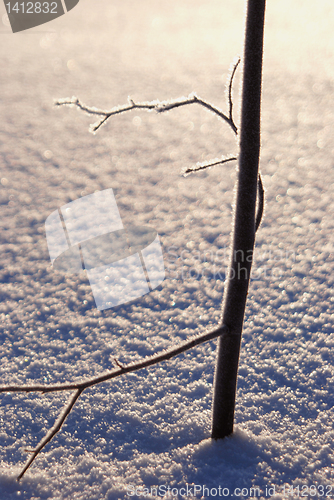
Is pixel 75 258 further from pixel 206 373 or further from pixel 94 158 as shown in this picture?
pixel 94 158

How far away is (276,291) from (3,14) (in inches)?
254

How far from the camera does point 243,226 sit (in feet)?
2.78

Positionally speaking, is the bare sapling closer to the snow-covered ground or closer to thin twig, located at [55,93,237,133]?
thin twig, located at [55,93,237,133]

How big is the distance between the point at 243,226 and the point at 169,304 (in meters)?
0.81

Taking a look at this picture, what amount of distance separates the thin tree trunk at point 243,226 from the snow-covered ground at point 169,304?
143 mm

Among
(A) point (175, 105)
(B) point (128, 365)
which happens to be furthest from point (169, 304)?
(A) point (175, 105)

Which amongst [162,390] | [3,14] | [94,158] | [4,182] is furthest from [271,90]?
[3,14]

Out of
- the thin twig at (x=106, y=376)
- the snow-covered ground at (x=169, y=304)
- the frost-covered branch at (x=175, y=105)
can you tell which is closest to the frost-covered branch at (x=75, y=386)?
the thin twig at (x=106, y=376)

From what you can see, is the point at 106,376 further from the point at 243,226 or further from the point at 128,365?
the point at 243,226

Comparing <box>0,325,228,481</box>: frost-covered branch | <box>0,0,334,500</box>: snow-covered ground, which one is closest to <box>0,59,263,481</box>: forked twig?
<box>0,325,228,481</box>: frost-covered branch

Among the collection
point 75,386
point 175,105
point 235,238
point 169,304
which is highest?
point 175,105

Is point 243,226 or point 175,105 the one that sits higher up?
point 175,105

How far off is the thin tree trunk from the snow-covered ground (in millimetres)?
143

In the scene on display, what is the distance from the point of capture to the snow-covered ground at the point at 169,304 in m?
0.99
